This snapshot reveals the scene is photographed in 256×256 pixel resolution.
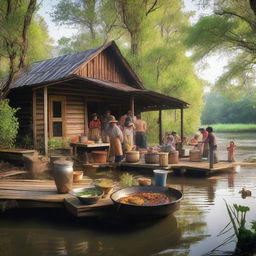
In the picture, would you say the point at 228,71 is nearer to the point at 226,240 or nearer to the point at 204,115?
the point at 226,240

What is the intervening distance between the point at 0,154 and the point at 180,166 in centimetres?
688

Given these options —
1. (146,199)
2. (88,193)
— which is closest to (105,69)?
(88,193)

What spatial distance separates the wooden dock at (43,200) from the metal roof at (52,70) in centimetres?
592

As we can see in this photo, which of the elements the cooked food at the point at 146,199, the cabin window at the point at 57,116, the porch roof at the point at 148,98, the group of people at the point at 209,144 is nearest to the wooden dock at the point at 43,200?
the cooked food at the point at 146,199

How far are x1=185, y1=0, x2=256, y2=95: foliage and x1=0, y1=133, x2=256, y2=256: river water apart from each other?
1446 centimetres

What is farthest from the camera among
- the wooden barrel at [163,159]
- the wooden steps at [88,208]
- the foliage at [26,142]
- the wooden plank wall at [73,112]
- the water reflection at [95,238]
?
the wooden plank wall at [73,112]

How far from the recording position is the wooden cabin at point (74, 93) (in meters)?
13.7

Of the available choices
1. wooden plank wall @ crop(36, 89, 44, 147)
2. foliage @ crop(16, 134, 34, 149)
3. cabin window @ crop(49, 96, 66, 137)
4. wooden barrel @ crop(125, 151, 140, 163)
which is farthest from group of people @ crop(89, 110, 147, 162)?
foliage @ crop(16, 134, 34, 149)

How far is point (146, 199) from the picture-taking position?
273 inches

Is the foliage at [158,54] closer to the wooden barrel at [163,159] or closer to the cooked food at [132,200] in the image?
the wooden barrel at [163,159]

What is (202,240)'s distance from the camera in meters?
5.68

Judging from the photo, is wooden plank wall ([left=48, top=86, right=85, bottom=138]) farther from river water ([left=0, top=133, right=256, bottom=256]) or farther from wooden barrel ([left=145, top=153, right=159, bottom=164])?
river water ([left=0, top=133, right=256, bottom=256])

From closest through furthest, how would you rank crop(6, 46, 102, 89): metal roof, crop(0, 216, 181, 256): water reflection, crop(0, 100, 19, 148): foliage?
1. crop(0, 216, 181, 256): water reflection
2. crop(0, 100, 19, 148): foliage
3. crop(6, 46, 102, 89): metal roof

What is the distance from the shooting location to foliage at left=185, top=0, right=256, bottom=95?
63.0 feet
